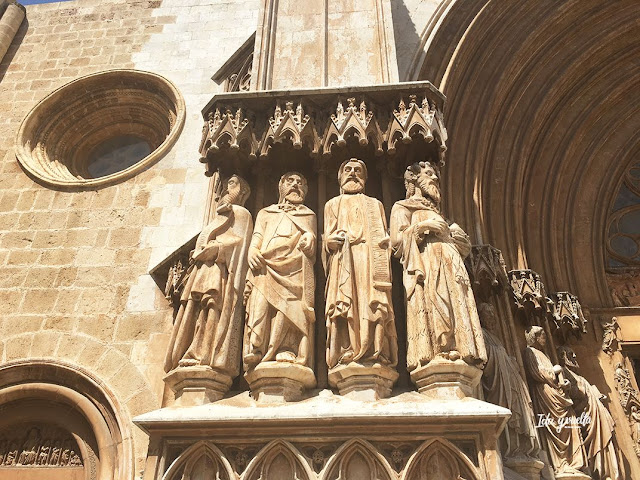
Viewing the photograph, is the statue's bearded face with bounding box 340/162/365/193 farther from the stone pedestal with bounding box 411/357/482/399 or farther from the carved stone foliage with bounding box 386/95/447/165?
the stone pedestal with bounding box 411/357/482/399

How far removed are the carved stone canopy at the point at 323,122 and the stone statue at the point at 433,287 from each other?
45 cm

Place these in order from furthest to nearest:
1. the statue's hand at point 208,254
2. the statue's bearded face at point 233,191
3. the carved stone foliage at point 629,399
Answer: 1. the carved stone foliage at point 629,399
2. the statue's bearded face at point 233,191
3. the statue's hand at point 208,254

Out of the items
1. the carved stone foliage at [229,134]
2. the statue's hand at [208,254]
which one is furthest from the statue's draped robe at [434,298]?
the carved stone foliage at [229,134]

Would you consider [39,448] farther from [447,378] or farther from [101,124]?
[101,124]

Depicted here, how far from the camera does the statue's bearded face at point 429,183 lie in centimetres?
375

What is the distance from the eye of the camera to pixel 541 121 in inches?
287

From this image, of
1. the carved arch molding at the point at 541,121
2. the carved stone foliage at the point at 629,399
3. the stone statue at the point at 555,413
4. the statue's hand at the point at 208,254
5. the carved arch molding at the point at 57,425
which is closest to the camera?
the statue's hand at the point at 208,254

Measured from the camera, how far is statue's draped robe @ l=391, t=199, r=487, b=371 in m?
3.07

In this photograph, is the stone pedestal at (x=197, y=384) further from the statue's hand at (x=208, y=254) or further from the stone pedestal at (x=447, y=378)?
the stone pedestal at (x=447, y=378)

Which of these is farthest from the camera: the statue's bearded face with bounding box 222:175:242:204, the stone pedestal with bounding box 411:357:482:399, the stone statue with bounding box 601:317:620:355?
the stone statue with bounding box 601:317:620:355

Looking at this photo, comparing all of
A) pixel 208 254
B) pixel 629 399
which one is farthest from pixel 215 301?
pixel 629 399

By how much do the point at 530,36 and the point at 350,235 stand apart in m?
5.02

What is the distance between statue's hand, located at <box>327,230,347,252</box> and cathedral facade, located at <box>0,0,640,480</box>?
0.07ft

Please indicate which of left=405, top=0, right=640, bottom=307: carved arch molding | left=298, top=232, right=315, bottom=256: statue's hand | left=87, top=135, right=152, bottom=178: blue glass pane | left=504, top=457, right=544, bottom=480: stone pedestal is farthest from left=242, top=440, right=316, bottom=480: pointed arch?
left=87, top=135, right=152, bottom=178: blue glass pane
